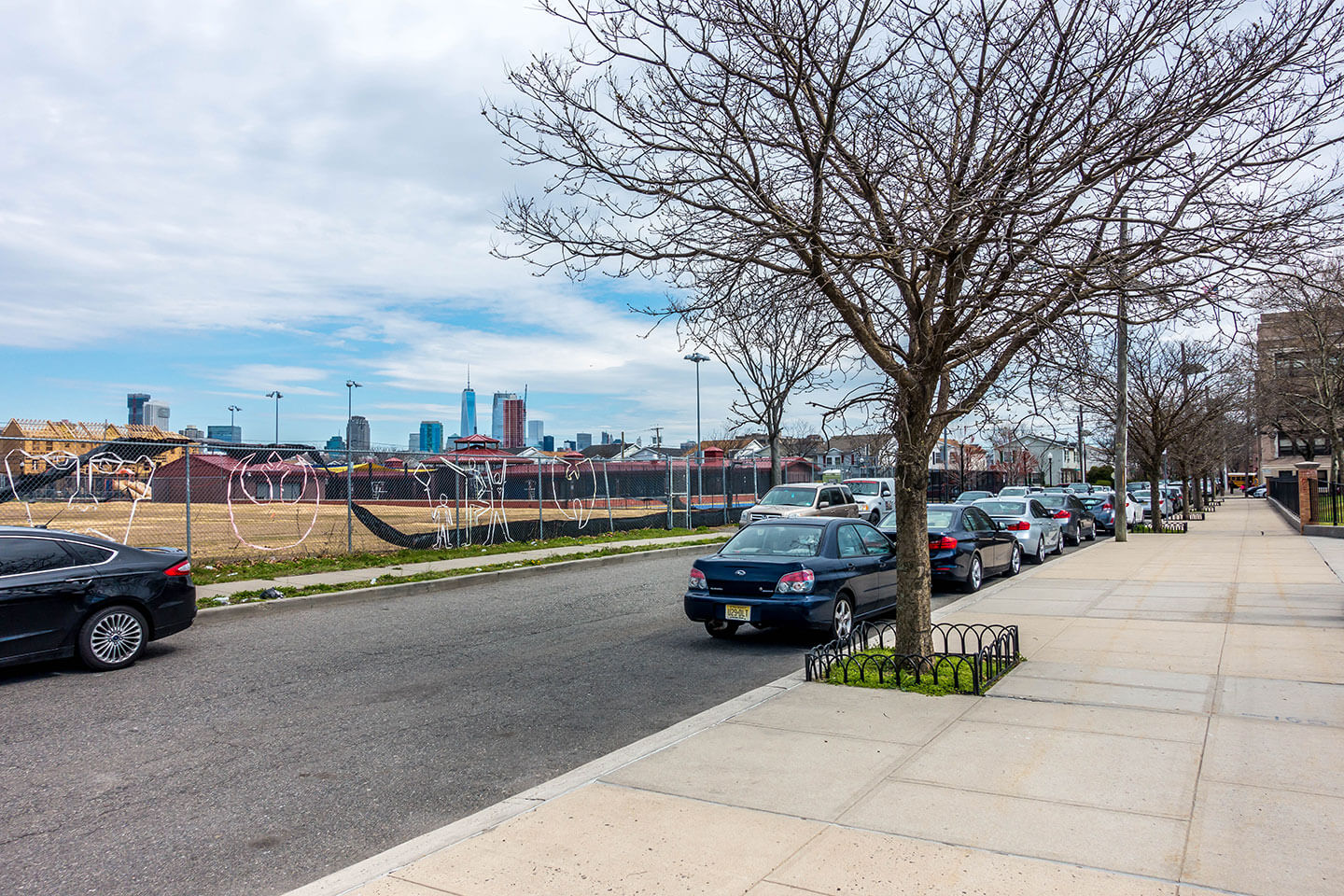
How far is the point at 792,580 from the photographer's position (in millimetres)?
9234

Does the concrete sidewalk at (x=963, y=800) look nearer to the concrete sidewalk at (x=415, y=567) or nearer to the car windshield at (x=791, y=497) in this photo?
the concrete sidewalk at (x=415, y=567)

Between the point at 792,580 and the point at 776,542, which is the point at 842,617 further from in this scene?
the point at 776,542

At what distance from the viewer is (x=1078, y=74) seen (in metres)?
6.66

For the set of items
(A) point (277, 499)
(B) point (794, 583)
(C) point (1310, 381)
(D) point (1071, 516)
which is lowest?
(D) point (1071, 516)

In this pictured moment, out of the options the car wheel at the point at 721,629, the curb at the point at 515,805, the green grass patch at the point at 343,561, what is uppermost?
the green grass patch at the point at 343,561

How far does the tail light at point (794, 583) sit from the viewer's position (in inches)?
363

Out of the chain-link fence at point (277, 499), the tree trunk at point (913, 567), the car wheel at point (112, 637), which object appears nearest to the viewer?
the tree trunk at point (913, 567)

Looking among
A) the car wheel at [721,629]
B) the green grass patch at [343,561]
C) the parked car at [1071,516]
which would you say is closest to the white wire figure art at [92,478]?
the green grass patch at [343,561]

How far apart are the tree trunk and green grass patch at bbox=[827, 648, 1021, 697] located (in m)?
0.21

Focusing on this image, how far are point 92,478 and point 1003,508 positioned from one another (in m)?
17.2

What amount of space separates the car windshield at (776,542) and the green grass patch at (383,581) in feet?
22.1

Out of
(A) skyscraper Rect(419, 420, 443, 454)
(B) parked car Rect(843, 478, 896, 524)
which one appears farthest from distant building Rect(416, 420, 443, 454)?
(B) parked car Rect(843, 478, 896, 524)

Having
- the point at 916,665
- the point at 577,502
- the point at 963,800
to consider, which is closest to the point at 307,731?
the point at 963,800

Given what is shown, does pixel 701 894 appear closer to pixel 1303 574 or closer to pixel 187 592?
pixel 187 592
